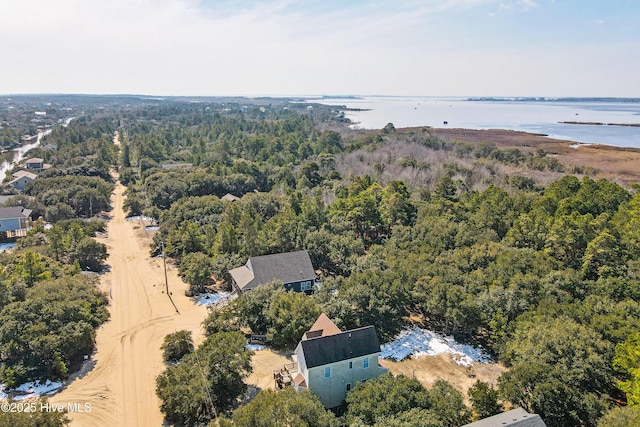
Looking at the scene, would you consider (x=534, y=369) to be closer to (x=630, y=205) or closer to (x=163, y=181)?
(x=630, y=205)

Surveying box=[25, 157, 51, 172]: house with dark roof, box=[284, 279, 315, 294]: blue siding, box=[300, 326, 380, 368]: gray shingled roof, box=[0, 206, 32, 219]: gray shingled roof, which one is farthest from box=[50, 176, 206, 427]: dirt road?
box=[25, 157, 51, 172]: house with dark roof

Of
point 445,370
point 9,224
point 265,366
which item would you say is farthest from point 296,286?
point 9,224

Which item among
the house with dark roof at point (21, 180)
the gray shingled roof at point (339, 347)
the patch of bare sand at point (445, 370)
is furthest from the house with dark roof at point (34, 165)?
the patch of bare sand at point (445, 370)

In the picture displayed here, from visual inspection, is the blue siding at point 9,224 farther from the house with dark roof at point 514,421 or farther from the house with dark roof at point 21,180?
the house with dark roof at point 514,421

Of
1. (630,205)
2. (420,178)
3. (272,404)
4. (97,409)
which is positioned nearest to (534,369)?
(272,404)

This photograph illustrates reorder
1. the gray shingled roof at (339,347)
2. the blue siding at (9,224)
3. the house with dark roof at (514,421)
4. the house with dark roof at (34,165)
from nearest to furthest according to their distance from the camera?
the house with dark roof at (514,421) < the gray shingled roof at (339,347) < the blue siding at (9,224) < the house with dark roof at (34,165)

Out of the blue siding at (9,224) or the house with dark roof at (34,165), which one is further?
the house with dark roof at (34,165)
